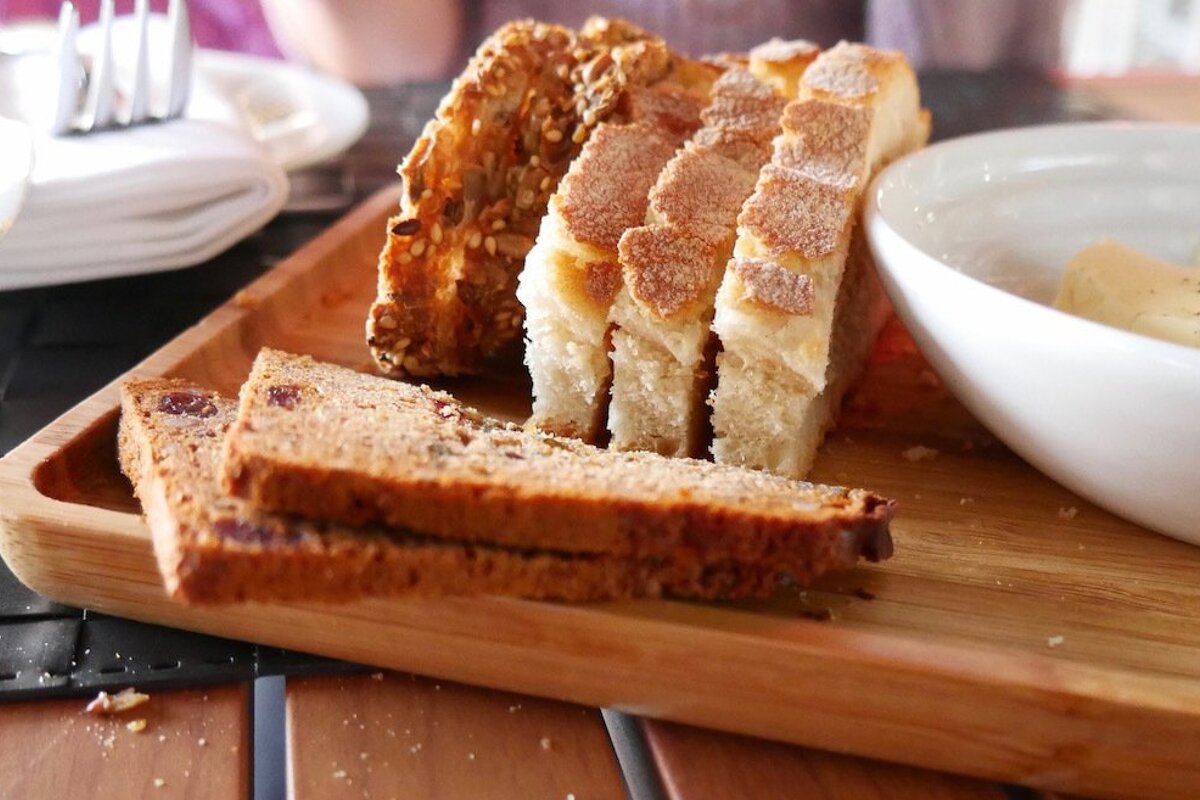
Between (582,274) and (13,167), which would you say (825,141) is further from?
(13,167)

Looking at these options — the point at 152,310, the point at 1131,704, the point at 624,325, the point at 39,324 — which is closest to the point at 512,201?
the point at 624,325

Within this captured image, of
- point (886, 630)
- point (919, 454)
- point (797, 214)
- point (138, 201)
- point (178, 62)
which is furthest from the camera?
point (178, 62)

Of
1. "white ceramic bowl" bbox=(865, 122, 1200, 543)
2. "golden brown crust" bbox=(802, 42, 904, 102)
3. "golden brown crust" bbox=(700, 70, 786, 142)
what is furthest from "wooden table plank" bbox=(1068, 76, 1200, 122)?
"golden brown crust" bbox=(700, 70, 786, 142)

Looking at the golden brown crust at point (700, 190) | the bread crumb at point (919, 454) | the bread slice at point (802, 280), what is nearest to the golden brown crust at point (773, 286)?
the bread slice at point (802, 280)

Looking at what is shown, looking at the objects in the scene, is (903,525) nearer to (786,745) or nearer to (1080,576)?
(1080,576)

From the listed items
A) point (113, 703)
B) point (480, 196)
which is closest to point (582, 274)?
point (480, 196)

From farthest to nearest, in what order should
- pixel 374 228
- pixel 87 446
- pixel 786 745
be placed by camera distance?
1. pixel 374 228
2. pixel 87 446
3. pixel 786 745
